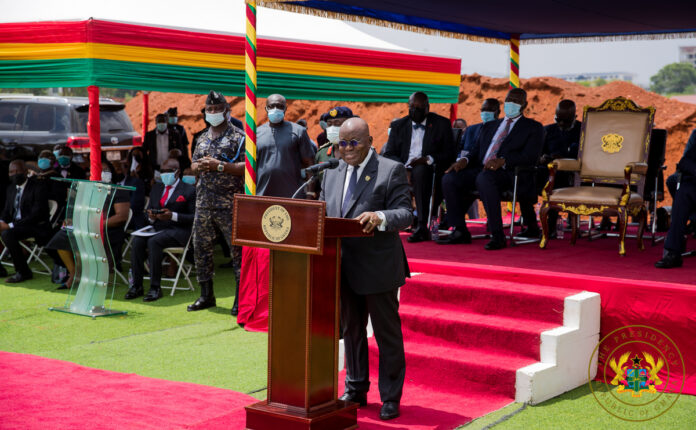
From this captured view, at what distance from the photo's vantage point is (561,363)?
573 cm

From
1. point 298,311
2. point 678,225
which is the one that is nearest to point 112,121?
point 678,225

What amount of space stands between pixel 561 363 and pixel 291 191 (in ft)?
11.8

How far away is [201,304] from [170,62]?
3057mm

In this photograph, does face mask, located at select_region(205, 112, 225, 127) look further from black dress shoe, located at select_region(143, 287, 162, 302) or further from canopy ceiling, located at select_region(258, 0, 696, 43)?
black dress shoe, located at select_region(143, 287, 162, 302)

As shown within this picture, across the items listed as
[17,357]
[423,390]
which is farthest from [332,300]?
[17,357]

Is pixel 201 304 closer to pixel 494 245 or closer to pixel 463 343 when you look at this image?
pixel 494 245

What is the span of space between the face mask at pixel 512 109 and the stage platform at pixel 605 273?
1.36m

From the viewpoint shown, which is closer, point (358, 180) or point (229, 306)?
point (358, 180)

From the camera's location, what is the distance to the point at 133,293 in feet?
30.5

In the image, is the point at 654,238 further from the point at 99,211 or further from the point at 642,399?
the point at 99,211

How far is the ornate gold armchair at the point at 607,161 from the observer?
8.01 metres

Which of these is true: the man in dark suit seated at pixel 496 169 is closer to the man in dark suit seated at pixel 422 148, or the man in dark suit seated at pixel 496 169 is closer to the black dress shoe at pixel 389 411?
the man in dark suit seated at pixel 422 148

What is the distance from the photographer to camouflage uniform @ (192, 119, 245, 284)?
27.4ft

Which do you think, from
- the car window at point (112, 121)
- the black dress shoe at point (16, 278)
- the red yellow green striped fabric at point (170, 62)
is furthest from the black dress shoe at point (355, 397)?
the car window at point (112, 121)
